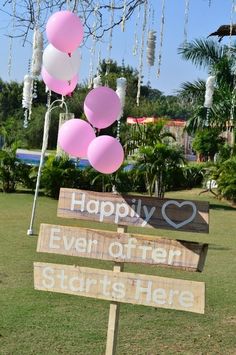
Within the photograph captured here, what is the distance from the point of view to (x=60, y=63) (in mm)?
3732

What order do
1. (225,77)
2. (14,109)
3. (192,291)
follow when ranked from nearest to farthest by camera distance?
(192,291), (225,77), (14,109)

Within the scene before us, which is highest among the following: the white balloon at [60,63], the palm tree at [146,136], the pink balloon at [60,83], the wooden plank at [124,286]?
the white balloon at [60,63]

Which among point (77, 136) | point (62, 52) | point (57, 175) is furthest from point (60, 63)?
point (57, 175)

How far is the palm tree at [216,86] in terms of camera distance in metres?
18.9

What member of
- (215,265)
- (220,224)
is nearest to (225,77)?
(220,224)

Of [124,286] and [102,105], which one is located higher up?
[102,105]

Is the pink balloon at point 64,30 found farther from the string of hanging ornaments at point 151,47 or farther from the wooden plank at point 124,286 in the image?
the string of hanging ornaments at point 151,47

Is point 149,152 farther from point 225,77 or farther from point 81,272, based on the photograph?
point 81,272

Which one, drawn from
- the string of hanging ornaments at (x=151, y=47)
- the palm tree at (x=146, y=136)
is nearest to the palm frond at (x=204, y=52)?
the palm tree at (x=146, y=136)

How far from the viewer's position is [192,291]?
10.2 feet

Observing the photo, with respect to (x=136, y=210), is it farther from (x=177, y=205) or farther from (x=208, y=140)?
(x=208, y=140)

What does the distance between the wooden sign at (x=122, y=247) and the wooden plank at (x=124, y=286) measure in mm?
94

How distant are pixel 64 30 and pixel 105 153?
32.0 inches

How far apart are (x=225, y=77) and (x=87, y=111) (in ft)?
54.2
